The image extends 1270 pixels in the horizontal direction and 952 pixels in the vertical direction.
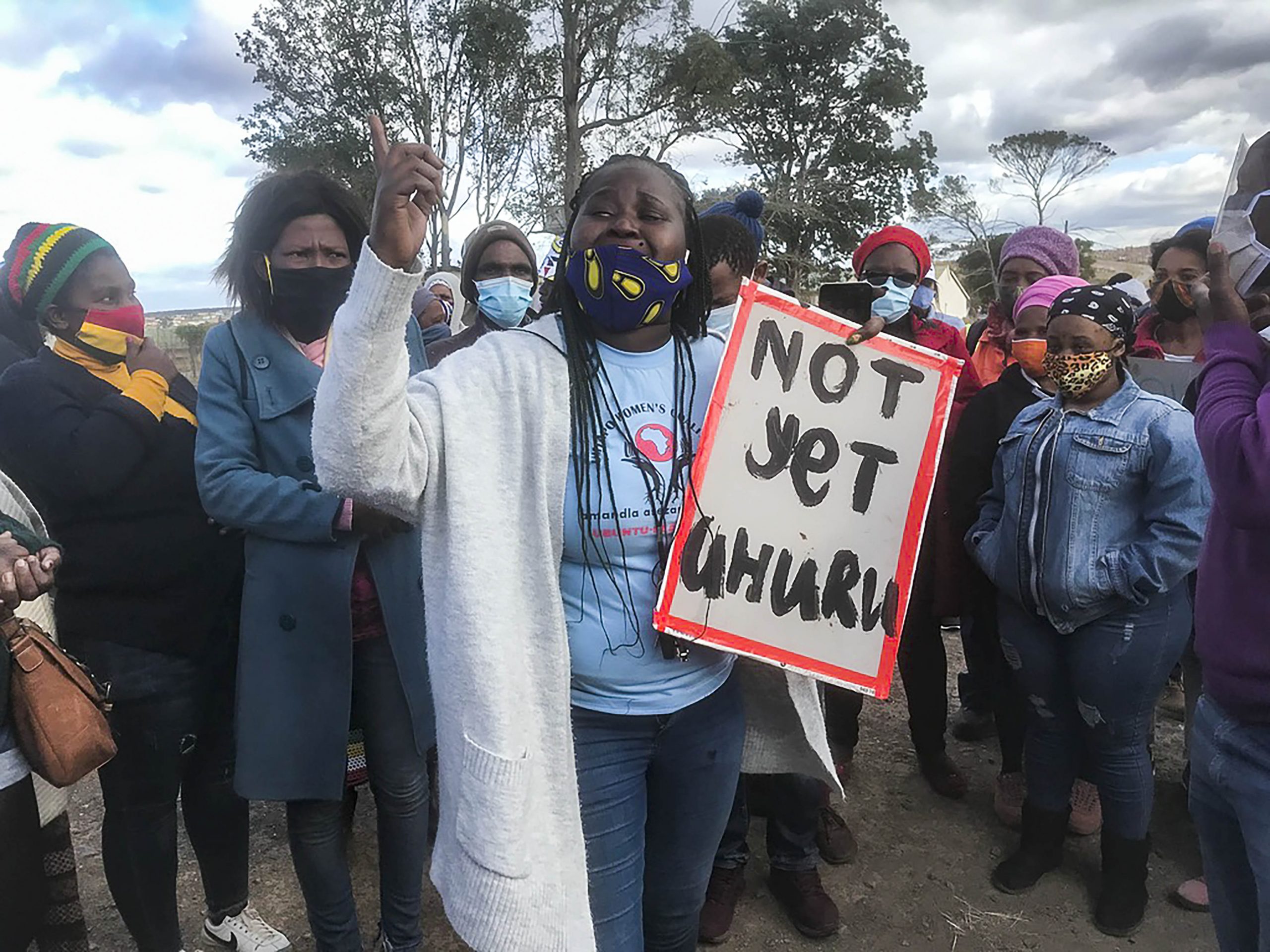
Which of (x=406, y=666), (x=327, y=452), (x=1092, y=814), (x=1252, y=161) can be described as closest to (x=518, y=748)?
(x=327, y=452)

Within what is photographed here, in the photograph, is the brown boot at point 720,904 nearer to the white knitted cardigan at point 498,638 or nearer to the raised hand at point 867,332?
the white knitted cardigan at point 498,638

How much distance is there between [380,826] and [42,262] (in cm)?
172

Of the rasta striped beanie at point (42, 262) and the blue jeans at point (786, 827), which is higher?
the rasta striped beanie at point (42, 262)

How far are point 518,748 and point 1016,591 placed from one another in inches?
77.8

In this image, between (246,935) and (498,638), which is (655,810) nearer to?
(498,638)

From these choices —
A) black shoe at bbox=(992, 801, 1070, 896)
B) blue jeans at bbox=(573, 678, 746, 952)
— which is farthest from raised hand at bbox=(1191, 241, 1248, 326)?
black shoe at bbox=(992, 801, 1070, 896)

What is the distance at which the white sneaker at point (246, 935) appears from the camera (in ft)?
8.73

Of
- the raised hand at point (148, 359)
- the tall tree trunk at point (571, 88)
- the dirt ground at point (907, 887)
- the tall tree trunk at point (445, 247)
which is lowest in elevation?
the dirt ground at point (907, 887)

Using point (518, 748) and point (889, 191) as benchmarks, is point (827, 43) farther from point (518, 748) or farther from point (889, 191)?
point (518, 748)

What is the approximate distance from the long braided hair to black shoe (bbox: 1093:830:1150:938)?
2.19 m

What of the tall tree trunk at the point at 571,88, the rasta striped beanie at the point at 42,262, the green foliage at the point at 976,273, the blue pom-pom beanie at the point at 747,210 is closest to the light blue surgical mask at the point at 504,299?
the blue pom-pom beanie at the point at 747,210

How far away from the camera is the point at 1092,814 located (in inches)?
130

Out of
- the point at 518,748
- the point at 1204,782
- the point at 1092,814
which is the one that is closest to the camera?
the point at 518,748

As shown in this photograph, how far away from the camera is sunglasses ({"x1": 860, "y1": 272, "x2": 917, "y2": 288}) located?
10.4 feet
